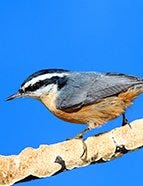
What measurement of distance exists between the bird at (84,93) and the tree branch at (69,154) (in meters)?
0.22

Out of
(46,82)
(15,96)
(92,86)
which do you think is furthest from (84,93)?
(15,96)

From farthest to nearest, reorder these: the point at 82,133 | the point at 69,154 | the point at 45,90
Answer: the point at 45,90 → the point at 82,133 → the point at 69,154

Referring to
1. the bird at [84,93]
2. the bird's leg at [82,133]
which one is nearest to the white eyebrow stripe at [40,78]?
the bird at [84,93]

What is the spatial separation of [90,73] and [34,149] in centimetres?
47

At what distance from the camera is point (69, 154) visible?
1.58 metres

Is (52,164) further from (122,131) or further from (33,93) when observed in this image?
(33,93)

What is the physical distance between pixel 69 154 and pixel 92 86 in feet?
1.32

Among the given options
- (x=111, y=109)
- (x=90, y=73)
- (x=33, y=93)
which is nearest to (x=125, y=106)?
(x=111, y=109)

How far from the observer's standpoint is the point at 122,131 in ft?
5.39

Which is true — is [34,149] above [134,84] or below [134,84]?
below

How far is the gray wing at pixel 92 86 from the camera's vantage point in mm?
1866

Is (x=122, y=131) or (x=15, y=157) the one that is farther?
(x=122, y=131)

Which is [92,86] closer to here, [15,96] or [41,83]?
[41,83]

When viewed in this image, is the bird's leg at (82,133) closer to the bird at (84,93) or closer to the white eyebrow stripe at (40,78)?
the bird at (84,93)
